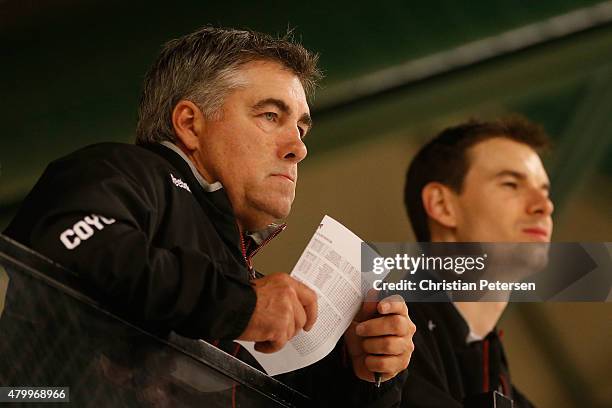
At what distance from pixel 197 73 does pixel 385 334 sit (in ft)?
1.69

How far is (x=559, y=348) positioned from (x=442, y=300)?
31.7 inches

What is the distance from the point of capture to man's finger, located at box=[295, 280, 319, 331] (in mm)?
989

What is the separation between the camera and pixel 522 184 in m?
2.60

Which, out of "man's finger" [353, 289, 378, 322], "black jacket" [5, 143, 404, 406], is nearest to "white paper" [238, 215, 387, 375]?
"man's finger" [353, 289, 378, 322]

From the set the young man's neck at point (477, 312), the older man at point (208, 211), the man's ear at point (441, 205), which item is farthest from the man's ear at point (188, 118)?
the man's ear at point (441, 205)

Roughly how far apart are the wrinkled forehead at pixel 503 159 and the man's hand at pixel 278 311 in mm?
1672

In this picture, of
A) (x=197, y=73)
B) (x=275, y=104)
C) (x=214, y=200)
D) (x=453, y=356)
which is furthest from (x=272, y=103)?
(x=453, y=356)

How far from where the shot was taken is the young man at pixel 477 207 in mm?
2201

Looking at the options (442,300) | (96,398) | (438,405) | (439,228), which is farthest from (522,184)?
(96,398)

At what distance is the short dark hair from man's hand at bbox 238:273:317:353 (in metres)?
1.65

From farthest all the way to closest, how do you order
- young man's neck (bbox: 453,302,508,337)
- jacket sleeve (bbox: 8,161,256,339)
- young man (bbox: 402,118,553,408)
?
young man's neck (bbox: 453,302,508,337)
young man (bbox: 402,118,553,408)
jacket sleeve (bbox: 8,161,256,339)

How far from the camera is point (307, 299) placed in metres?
0.99

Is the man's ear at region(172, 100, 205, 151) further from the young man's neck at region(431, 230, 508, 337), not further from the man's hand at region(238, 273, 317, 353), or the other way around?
the young man's neck at region(431, 230, 508, 337)

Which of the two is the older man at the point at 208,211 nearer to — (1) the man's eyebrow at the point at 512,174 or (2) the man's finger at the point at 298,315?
(2) the man's finger at the point at 298,315
